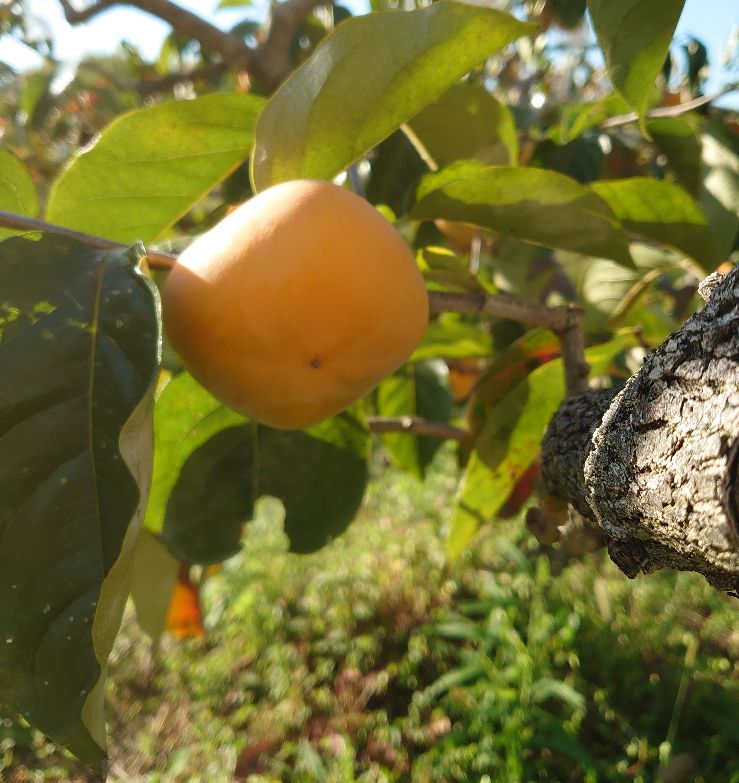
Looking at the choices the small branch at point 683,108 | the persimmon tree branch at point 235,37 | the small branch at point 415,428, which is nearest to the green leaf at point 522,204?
the small branch at point 683,108

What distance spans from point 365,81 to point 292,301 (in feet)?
0.88

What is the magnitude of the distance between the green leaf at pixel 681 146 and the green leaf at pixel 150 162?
0.74 metres

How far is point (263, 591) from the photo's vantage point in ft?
10.5

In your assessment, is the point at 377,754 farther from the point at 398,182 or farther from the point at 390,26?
the point at 390,26

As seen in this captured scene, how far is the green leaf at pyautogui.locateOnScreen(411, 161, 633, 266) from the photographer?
2.47 feet

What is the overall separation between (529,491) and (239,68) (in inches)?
48.0

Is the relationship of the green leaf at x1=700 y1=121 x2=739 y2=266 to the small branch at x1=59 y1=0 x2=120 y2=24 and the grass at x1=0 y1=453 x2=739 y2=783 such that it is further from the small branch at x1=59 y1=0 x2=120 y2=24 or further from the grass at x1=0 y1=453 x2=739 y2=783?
the grass at x1=0 y1=453 x2=739 y2=783

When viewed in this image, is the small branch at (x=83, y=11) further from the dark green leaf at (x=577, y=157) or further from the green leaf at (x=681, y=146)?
the green leaf at (x=681, y=146)

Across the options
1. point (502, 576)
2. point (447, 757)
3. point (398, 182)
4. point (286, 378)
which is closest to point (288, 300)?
point (286, 378)

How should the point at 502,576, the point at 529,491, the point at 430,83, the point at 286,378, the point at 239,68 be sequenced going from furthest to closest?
the point at 502,576 → the point at 239,68 → the point at 529,491 → the point at 430,83 → the point at 286,378

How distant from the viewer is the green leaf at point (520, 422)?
96 centimetres

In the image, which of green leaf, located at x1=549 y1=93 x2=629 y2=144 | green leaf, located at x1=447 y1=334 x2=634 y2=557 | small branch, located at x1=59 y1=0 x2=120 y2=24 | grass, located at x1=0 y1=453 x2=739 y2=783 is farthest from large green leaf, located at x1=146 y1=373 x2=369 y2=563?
grass, located at x1=0 y1=453 x2=739 y2=783

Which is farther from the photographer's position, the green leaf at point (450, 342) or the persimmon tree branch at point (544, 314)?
the green leaf at point (450, 342)

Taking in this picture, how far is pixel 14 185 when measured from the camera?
80 cm
